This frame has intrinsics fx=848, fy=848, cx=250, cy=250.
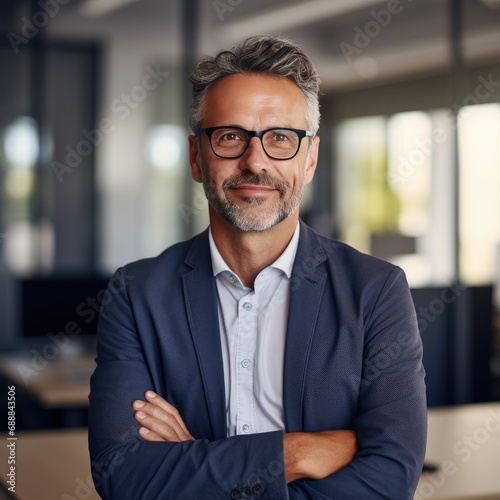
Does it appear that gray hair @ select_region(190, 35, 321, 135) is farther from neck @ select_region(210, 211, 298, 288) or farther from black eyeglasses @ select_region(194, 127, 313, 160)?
neck @ select_region(210, 211, 298, 288)

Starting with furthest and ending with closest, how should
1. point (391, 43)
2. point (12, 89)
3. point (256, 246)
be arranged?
point (391, 43) → point (12, 89) → point (256, 246)

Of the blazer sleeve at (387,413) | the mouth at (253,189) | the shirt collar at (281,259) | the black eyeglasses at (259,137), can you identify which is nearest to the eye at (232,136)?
the black eyeglasses at (259,137)

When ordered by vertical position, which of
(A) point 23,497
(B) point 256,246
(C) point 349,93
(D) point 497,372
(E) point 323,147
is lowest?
(D) point 497,372

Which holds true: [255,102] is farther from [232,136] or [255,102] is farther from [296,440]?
[296,440]

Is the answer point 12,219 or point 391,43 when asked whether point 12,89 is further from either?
point 391,43

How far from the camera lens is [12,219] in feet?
20.0

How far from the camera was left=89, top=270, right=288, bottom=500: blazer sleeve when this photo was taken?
6.01 ft

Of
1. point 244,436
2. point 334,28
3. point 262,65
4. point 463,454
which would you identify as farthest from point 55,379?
point 334,28

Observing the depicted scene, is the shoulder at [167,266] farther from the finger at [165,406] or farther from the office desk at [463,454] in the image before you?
the office desk at [463,454]

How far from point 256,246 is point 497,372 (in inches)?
190

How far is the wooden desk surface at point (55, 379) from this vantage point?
4.04 metres

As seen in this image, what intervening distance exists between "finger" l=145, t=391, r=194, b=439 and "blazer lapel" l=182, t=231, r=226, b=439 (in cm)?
7

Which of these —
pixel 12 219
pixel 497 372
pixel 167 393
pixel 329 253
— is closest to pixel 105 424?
pixel 167 393

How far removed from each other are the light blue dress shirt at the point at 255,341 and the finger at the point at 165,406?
12cm
